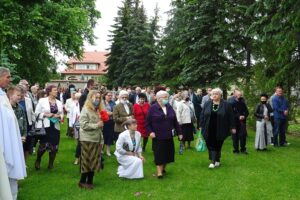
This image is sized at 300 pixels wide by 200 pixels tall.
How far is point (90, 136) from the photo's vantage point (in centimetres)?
857

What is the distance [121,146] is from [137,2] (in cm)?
4835

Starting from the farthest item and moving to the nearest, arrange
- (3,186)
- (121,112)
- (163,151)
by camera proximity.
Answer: (121,112) < (163,151) < (3,186)

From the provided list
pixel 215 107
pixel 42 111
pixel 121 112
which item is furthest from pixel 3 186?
pixel 121 112

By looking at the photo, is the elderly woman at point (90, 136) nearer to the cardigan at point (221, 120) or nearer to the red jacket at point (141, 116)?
the cardigan at point (221, 120)

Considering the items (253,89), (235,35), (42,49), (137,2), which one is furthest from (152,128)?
(137,2)

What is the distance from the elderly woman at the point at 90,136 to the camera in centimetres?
852

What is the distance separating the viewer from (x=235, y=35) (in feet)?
75.5

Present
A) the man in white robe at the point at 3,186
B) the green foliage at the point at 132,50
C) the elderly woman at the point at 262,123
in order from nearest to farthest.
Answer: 1. the man in white robe at the point at 3,186
2. the elderly woman at the point at 262,123
3. the green foliage at the point at 132,50

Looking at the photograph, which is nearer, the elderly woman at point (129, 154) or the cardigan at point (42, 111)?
the elderly woman at point (129, 154)

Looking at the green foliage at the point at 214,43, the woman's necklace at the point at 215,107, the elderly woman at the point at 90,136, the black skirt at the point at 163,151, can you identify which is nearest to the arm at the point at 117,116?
the black skirt at the point at 163,151

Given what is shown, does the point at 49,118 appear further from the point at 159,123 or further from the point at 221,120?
the point at 221,120

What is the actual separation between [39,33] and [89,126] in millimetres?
18374

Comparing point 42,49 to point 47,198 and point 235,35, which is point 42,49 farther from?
point 47,198

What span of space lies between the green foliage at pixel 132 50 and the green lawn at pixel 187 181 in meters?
31.0
